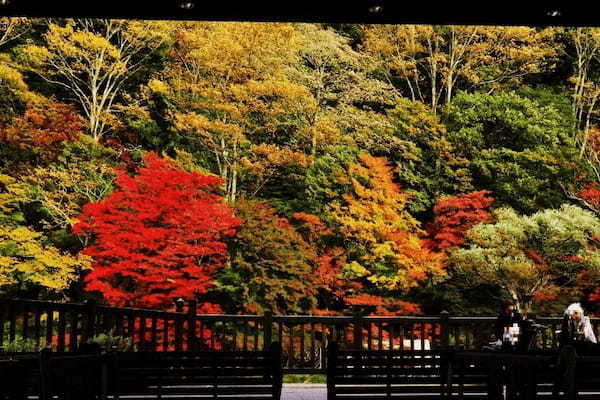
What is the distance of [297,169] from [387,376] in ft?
46.1

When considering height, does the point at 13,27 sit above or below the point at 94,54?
above

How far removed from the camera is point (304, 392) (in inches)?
379

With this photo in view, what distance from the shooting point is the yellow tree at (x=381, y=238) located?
1703 cm

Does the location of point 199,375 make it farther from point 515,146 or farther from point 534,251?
point 515,146

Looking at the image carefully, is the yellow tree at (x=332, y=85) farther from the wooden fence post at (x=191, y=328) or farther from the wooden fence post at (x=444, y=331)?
the wooden fence post at (x=191, y=328)

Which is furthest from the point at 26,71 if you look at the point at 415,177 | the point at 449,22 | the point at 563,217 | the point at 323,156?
the point at 449,22

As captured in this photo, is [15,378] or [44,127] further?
[44,127]

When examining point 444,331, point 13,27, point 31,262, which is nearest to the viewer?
point 444,331

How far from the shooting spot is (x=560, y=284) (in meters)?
18.1

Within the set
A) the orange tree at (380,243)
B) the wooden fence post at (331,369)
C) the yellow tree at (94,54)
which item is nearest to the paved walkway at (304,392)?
the wooden fence post at (331,369)

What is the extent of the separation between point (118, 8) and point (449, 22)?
2.15m

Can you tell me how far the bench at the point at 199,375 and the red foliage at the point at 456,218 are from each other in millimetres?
12529

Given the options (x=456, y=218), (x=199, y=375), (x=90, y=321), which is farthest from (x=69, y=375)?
(x=456, y=218)

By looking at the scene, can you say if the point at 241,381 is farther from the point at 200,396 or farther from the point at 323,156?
the point at 323,156
